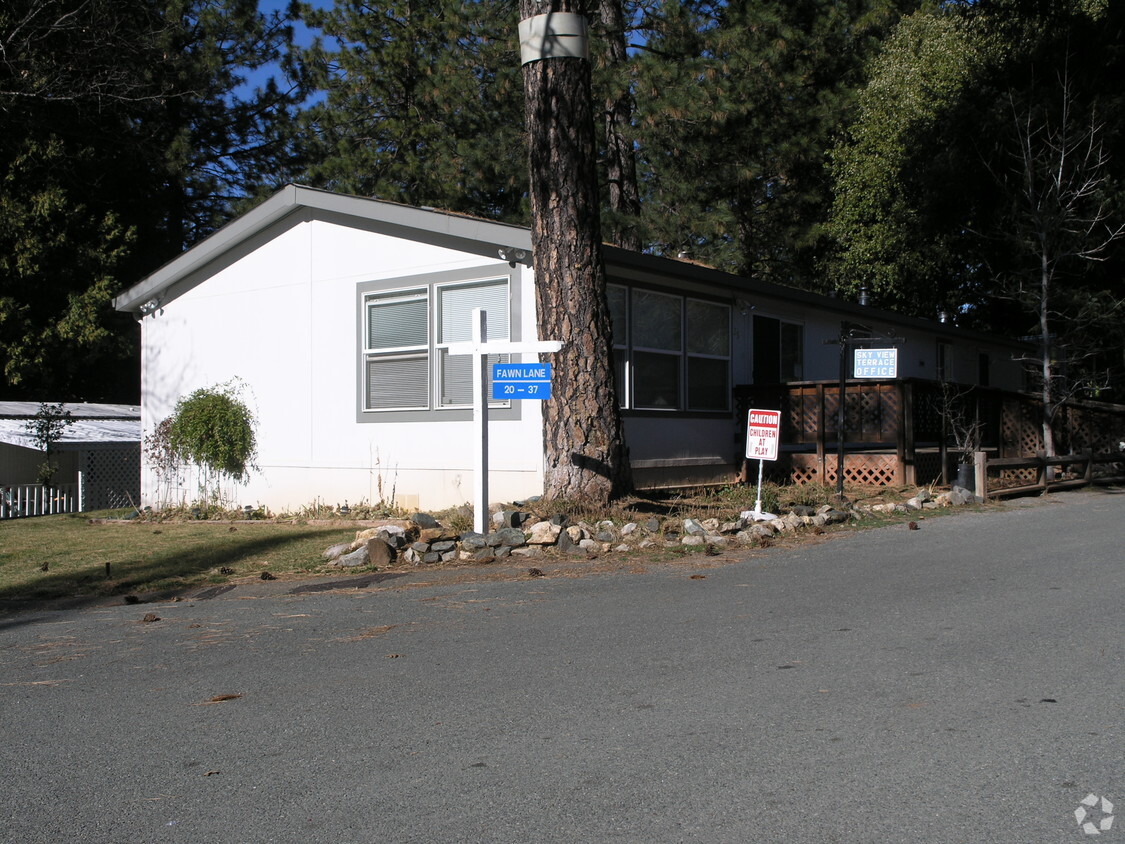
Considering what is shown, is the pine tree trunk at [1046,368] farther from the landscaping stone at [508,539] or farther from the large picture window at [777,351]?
the landscaping stone at [508,539]

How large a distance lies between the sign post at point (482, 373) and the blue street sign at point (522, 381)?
0.05 feet

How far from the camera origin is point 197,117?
102 ft

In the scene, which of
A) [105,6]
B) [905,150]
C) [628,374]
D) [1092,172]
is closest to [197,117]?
[105,6]

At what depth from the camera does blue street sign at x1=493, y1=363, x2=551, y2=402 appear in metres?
10.8

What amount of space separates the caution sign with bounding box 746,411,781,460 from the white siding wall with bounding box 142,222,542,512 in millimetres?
2813

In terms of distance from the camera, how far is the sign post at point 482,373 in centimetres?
1088

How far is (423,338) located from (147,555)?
4.73 metres

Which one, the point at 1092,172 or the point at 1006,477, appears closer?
the point at 1006,477

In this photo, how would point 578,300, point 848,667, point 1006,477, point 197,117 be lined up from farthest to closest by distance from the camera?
point 197,117 → point 1006,477 → point 578,300 → point 848,667

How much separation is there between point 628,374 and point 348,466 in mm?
4286

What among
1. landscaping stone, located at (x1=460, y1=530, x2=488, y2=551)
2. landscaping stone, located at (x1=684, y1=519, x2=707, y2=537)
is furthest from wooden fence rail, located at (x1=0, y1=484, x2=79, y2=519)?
landscaping stone, located at (x1=684, y1=519, x2=707, y2=537)

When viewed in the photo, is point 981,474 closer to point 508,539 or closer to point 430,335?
point 508,539

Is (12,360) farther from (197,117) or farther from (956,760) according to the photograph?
(956,760)

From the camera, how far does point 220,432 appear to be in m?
16.4
